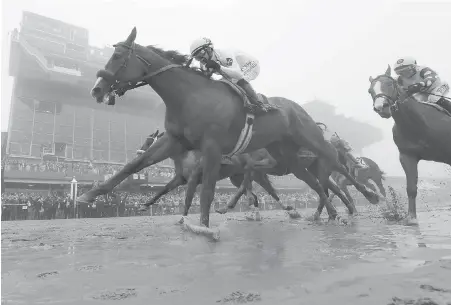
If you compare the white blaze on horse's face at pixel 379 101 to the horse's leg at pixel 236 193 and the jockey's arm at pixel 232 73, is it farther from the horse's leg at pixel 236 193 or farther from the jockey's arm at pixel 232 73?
the horse's leg at pixel 236 193

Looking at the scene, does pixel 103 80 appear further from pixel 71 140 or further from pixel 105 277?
pixel 71 140

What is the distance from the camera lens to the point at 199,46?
579 centimetres

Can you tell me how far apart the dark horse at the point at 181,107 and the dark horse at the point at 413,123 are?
2.05 metres

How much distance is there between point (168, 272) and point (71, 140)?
4559 centimetres

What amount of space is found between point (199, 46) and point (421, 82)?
383 cm

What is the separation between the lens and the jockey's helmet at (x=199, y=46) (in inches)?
227

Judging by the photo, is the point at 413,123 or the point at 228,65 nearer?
the point at 228,65

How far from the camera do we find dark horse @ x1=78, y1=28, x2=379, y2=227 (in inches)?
201

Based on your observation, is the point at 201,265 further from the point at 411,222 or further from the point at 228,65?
the point at 411,222

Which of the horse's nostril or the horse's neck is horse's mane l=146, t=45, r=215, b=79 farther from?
the horse's nostril

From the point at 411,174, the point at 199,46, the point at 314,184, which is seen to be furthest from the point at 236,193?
the point at 199,46

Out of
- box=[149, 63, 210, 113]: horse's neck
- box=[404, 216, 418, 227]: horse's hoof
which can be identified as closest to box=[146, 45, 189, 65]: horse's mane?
box=[149, 63, 210, 113]: horse's neck

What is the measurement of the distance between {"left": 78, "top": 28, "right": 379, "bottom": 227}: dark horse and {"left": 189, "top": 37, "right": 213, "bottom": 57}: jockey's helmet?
186mm

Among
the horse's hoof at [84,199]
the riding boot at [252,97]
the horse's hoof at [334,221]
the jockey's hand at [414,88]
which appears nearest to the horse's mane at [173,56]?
the riding boot at [252,97]
